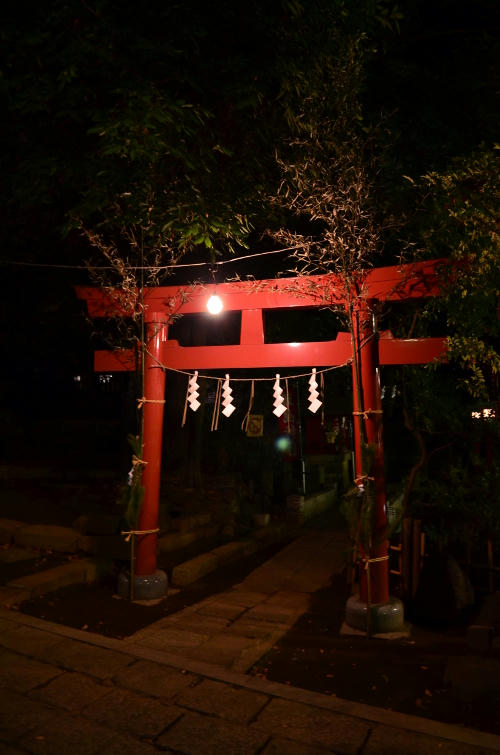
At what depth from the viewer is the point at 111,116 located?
6727 mm

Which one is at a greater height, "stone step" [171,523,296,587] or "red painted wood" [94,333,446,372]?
"red painted wood" [94,333,446,372]

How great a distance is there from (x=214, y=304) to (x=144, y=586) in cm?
413

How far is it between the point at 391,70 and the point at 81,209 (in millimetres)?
5789

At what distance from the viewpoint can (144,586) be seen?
7504mm

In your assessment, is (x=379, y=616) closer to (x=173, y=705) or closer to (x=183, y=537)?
(x=173, y=705)

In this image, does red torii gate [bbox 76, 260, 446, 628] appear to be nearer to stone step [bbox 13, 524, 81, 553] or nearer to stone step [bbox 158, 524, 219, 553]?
stone step [bbox 13, 524, 81, 553]

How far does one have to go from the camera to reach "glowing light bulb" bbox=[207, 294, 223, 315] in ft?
26.0

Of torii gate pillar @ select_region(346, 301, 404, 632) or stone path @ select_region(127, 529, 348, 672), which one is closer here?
stone path @ select_region(127, 529, 348, 672)

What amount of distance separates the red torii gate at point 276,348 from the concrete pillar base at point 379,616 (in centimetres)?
11

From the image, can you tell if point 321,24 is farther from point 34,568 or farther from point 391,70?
point 34,568

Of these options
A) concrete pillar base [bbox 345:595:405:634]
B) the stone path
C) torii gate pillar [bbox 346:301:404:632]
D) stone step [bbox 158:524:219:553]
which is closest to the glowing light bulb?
torii gate pillar [bbox 346:301:404:632]

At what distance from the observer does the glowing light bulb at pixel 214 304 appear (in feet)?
26.0

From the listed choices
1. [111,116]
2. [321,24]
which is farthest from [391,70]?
[111,116]

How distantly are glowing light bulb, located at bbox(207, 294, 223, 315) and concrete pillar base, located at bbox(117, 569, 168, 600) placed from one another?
3923 mm
